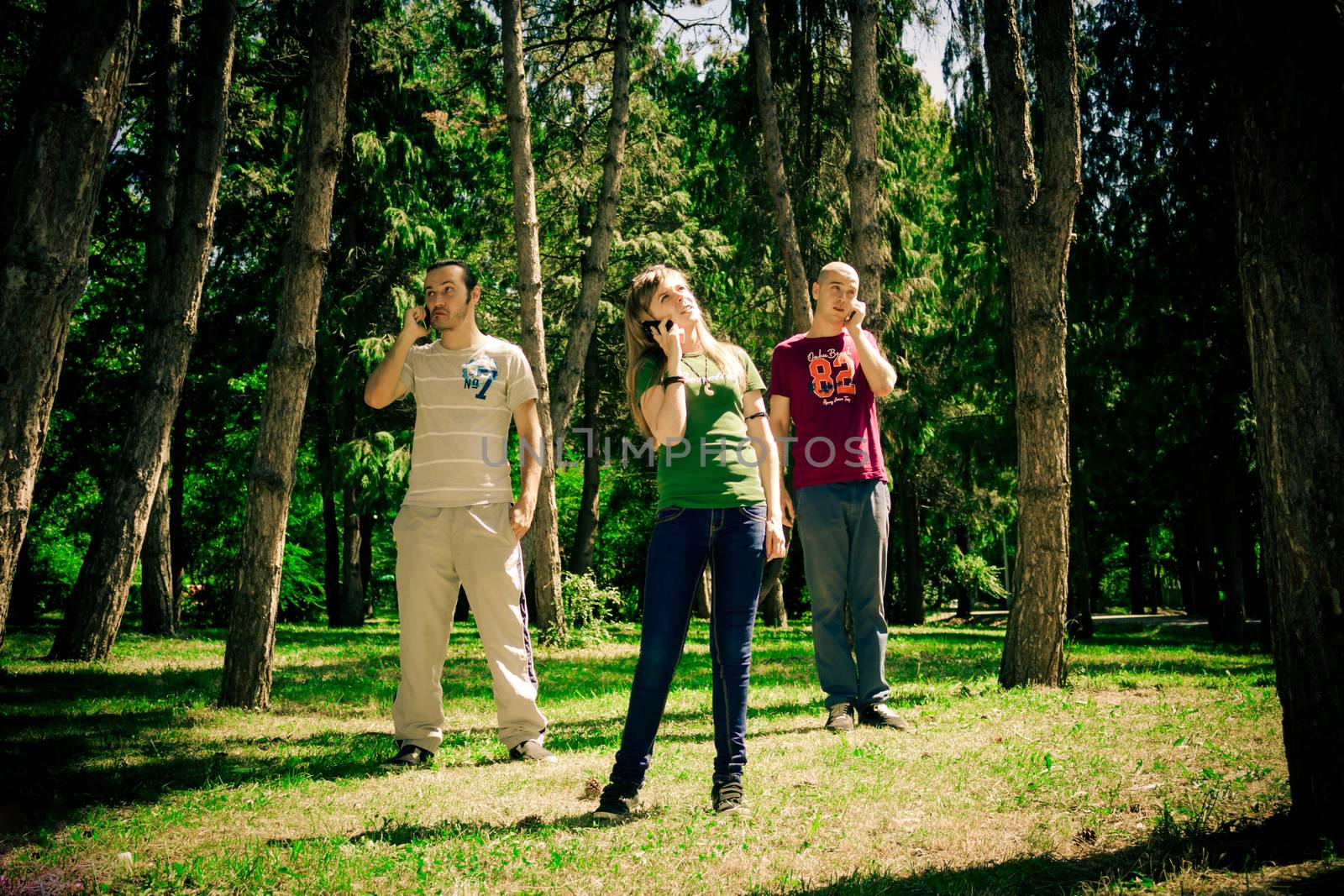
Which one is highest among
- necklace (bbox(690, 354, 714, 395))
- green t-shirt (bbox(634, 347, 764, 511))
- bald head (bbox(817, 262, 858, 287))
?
bald head (bbox(817, 262, 858, 287))

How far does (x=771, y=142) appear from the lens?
38.6ft

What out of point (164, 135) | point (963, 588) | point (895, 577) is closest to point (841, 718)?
point (164, 135)

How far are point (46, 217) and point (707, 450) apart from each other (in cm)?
268

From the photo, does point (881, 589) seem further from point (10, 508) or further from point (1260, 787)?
point (10, 508)

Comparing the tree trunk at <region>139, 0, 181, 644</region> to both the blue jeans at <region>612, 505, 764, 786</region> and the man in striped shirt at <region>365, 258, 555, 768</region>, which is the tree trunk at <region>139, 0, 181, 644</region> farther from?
the blue jeans at <region>612, 505, 764, 786</region>

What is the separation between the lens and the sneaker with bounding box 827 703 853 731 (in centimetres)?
506

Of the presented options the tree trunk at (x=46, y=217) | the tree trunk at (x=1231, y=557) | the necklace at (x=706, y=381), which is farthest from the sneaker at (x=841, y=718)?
the tree trunk at (x=1231, y=557)

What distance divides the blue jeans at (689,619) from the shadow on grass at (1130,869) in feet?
2.84

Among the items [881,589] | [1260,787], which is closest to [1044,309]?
[881,589]

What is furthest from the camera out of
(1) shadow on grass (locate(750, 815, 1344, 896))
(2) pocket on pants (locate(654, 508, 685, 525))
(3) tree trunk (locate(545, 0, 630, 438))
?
(3) tree trunk (locate(545, 0, 630, 438))

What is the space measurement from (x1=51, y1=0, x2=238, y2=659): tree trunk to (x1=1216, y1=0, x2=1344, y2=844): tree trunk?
8.53 m

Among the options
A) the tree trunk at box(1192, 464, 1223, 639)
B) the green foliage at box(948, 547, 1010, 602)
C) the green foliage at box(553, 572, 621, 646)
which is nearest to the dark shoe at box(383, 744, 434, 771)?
the green foliage at box(553, 572, 621, 646)

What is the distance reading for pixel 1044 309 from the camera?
252 inches

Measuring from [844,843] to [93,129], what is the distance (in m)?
3.91
